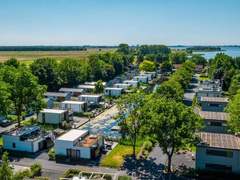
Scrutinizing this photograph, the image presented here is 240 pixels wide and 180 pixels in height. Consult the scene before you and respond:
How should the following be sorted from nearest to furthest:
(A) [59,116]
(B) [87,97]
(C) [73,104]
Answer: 1. (A) [59,116]
2. (C) [73,104]
3. (B) [87,97]

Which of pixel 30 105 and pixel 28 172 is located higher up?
pixel 30 105

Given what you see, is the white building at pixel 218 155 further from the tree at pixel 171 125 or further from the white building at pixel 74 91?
the white building at pixel 74 91

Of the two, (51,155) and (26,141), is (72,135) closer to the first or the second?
(51,155)

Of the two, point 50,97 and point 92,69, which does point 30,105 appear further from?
point 92,69

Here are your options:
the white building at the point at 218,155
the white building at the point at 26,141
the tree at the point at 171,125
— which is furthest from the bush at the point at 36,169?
the white building at the point at 218,155

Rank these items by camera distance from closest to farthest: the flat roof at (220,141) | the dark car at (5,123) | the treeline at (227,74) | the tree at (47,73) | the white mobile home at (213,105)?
the flat roof at (220,141) < the dark car at (5,123) < the white mobile home at (213,105) < the treeline at (227,74) < the tree at (47,73)

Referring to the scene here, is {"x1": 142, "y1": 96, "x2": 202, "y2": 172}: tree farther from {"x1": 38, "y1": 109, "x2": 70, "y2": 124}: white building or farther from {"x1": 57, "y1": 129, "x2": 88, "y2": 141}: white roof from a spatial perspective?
{"x1": 38, "y1": 109, "x2": 70, "y2": 124}: white building

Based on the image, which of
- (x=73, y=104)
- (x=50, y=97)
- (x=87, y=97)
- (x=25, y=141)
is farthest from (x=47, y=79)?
(x=25, y=141)
